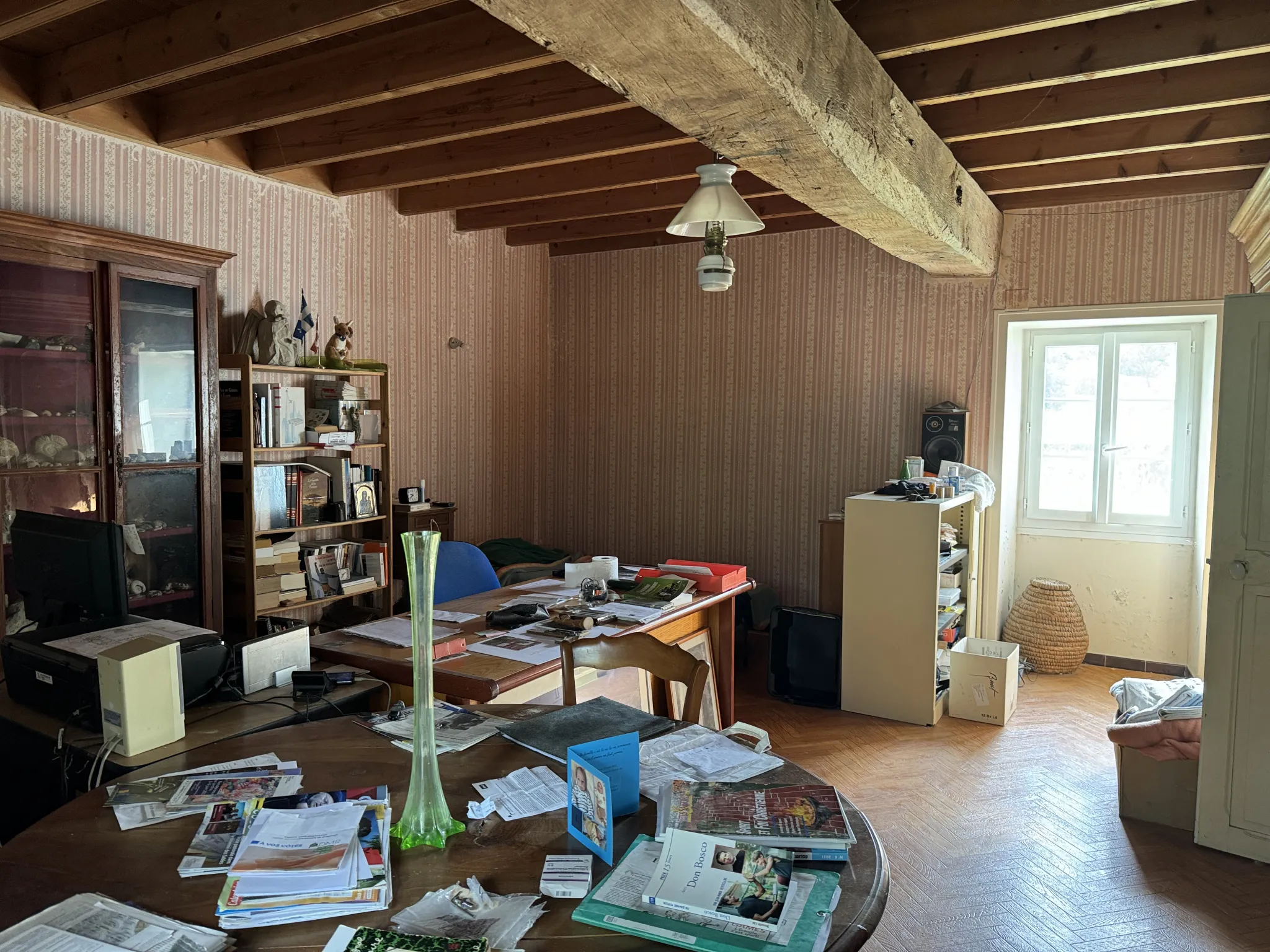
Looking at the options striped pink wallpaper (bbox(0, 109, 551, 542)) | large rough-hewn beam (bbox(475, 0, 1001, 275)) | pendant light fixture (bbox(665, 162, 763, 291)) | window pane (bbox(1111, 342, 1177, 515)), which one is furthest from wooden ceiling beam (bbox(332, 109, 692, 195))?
window pane (bbox(1111, 342, 1177, 515))

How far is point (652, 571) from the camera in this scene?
3.65 m

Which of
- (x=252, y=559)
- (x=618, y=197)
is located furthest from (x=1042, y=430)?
(x=252, y=559)

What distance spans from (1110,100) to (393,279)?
3.82 metres

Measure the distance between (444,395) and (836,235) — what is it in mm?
2739

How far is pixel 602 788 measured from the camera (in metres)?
1.34

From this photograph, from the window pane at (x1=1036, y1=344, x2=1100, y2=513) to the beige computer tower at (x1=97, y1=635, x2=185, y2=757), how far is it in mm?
5431

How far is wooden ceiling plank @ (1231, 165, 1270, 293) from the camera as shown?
3734 mm

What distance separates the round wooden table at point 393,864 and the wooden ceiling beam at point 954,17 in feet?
7.22

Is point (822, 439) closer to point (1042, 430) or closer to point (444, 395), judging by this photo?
point (1042, 430)

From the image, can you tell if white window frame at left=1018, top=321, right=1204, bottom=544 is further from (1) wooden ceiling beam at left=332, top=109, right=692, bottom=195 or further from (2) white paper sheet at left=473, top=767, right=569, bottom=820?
(2) white paper sheet at left=473, top=767, right=569, bottom=820

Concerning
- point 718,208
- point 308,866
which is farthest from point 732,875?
point 718,208

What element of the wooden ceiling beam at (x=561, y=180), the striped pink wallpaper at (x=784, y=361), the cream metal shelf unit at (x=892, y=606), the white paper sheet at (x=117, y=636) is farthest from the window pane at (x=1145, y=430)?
the white paper sheet at (x=117, y=636)

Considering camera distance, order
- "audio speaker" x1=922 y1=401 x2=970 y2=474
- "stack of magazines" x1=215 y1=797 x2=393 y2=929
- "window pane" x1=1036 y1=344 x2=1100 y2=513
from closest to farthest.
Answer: "stack of magazines" x1=215 y1=797 x2=393 y2=929, "audio speaker" x1=922 y1=401 x2=970 y2=474, "window pane" x1=1036 y1=344 x2=1100 y2=513

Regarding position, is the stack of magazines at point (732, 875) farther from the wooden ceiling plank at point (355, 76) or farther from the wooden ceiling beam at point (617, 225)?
the wooden ceiling beam at point (617, 225)
